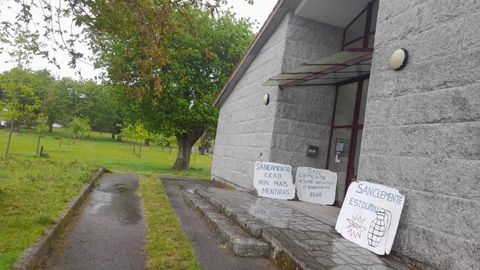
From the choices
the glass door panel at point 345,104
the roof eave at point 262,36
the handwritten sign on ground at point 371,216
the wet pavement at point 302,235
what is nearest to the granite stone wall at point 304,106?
the glass door panel at point 345,104

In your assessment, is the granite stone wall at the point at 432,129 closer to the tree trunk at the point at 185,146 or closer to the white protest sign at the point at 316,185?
the white protest sign at the point at 316,185

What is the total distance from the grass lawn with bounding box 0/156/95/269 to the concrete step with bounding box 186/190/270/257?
101 inches

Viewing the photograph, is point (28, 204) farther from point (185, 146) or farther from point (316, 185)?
point (185, 146)

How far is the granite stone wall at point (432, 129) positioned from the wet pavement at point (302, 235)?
0.64 metres

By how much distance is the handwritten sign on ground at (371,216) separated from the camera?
4.75 meters

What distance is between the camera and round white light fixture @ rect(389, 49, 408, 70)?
Result: 5.04 m

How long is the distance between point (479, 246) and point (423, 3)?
320 cm

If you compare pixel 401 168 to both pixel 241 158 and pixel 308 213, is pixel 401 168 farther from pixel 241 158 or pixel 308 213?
pixel 241 158

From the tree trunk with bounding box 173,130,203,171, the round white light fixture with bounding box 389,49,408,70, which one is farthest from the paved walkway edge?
the tree trunk with bounding box 173,130,203,171

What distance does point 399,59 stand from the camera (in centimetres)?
509

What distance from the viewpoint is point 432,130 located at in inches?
176

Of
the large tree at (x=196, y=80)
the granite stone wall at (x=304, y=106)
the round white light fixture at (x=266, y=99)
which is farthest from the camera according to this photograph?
the large tree at (x=196, y=80)

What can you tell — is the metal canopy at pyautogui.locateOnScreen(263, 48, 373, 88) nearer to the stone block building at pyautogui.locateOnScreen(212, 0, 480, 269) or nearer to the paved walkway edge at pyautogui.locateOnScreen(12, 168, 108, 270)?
the stone block building at pyautogui.locateOnScreen(212, 0, 480, 269)

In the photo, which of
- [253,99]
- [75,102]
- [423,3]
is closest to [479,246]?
[423,3]
